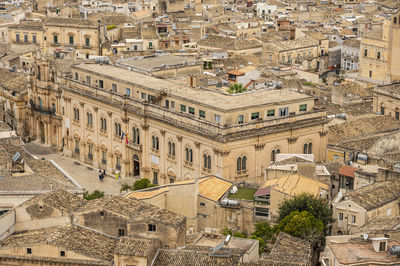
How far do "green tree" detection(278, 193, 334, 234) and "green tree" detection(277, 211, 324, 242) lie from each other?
136cm

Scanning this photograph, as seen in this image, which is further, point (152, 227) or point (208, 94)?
point (208, 94)

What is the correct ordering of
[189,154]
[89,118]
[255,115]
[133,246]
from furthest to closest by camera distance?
[89,118] < [189,154] < [255,115] < [133,246]

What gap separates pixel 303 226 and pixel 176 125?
2823 centimetres

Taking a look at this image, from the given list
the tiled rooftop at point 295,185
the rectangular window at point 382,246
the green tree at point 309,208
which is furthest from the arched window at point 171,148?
the rectangular window at point 382,246

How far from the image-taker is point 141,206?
69000mm

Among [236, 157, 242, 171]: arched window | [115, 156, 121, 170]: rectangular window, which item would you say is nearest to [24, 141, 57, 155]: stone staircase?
[115, 156, 121, 170]: rectangular window

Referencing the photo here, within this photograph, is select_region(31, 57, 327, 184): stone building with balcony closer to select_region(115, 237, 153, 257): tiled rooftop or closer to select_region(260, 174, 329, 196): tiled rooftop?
select_region(260, 174, 329, 196): tiled rooftop

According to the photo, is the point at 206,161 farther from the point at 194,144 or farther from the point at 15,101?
the point at 15,101

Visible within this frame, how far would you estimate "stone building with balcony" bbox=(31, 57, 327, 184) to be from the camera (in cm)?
9256

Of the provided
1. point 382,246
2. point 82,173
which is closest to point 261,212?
point 382,246

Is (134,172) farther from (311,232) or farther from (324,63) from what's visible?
(324,63)

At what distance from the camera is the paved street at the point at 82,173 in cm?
10281

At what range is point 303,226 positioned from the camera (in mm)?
70750

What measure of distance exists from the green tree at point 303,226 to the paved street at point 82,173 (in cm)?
3170
